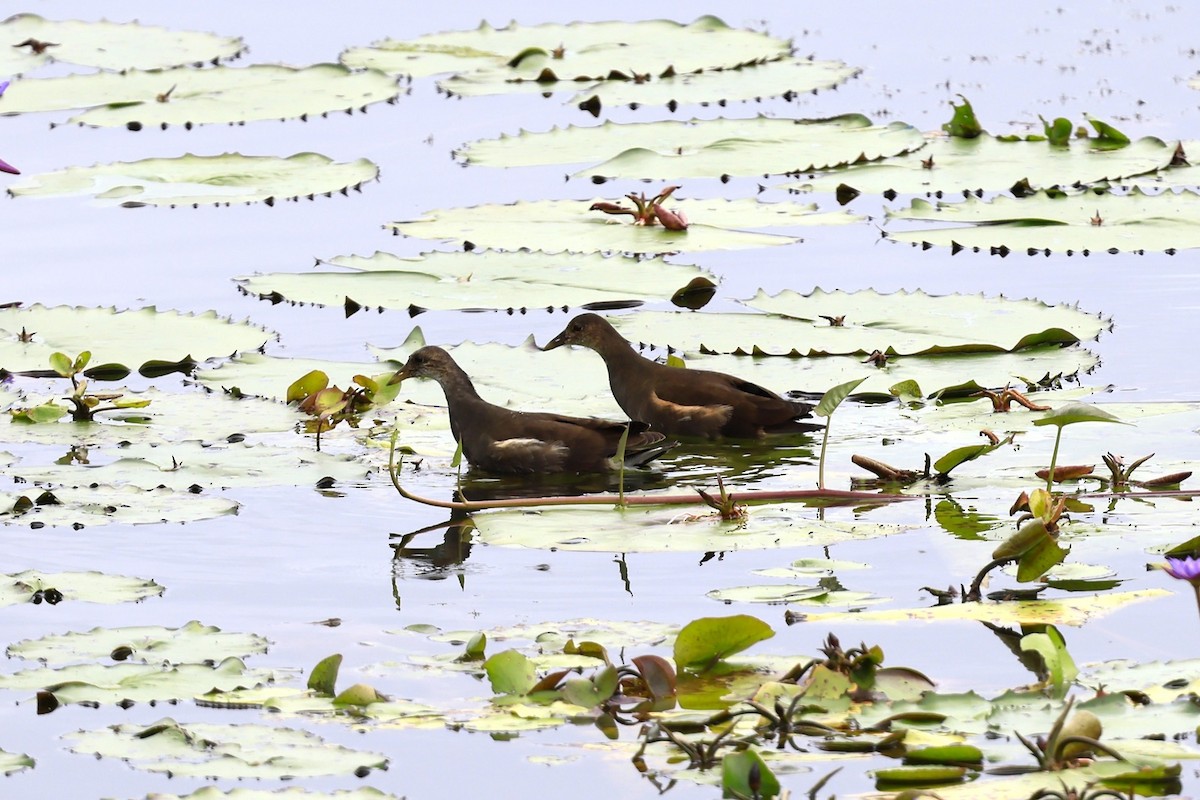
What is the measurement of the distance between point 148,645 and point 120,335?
325 cm

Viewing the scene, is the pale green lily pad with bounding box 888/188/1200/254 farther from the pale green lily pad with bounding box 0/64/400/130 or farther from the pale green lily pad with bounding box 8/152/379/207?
the pale green lily pad with bounding box 0/64/400/130

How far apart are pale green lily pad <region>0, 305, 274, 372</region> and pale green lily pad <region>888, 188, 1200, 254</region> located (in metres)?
3.03

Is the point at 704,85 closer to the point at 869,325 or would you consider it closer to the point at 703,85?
the point at 703,85

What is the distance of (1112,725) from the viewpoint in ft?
11.5

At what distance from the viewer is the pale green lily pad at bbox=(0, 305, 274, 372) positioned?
6941 millimetres

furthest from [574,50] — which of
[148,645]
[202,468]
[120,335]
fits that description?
[148,645]

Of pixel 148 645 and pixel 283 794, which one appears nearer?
pixel 283 794

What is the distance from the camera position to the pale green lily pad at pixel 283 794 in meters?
3.36

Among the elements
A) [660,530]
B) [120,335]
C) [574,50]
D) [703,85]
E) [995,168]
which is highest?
[574,50]

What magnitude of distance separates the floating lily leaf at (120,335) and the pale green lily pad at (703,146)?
2.96 metres

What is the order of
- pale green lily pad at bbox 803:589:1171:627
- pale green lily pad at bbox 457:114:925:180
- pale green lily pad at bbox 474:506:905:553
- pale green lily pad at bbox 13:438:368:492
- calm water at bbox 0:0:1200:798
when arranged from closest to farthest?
calm water at bbox 0:0:1200:798 < pale green lily pad at bbox 803:589:1171:627 < pale green lily pad at bbox 474:506:905:553 < pale green lily pad at bbox 13:438:368:492 < pale green lily pad at bbox 457:114:925:180

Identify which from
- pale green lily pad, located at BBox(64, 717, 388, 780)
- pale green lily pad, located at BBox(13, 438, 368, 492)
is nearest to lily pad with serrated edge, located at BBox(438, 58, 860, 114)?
pale green lily pad, located at BBox(13, 438, 368, 492)

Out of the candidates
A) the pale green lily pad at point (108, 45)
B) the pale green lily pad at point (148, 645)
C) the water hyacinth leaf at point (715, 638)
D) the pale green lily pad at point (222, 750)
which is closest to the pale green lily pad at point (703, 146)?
the pale green lily pad at point (108, 45)

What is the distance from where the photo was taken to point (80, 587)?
4648 millimetres
